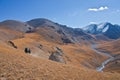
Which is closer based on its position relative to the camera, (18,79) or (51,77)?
(18,79)

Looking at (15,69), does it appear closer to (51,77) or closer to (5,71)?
(5,71)

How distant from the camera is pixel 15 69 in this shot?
33969 millimetres

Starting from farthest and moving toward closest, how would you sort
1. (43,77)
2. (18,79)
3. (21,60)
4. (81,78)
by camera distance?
(21,60)
(81,78)
(43,77)
(18,79)

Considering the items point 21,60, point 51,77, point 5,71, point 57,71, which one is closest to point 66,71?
point 57,71

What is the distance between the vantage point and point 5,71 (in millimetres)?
32469

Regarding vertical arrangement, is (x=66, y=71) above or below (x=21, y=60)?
below

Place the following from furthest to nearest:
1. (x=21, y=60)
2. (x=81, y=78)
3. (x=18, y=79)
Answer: (x=21, y=60)
(x=81, y=78)
(x=18, y=79)

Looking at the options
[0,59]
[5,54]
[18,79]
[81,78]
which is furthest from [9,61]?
[81,78]

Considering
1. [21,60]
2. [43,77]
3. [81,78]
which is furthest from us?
[21,60]

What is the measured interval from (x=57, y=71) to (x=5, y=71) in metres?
9.50

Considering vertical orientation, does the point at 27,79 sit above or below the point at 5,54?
below

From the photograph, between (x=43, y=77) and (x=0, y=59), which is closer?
(x=43, y=77)

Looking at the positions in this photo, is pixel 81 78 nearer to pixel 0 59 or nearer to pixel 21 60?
pixel 21 60

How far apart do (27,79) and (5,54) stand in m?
12.0
